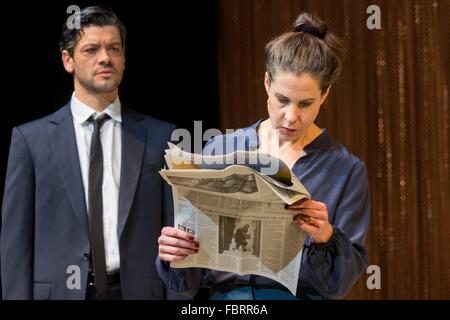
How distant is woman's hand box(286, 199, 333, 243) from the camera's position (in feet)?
5.83

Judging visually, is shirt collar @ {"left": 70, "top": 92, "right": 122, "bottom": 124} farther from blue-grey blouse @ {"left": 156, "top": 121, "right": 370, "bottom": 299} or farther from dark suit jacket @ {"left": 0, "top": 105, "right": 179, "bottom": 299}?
blue-grey blouse @ {"left": 156, "top": 121, "right": 370, "bottom": 299}

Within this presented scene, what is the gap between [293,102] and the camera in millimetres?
2074

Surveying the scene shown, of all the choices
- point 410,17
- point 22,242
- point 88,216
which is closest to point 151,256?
point 88,216

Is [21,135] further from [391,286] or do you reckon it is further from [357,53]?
[391,286]

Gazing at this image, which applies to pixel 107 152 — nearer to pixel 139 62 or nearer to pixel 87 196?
pixel 87 196

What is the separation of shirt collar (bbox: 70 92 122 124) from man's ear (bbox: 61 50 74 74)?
0.08 metres

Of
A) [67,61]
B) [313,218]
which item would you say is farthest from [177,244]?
[67,61]

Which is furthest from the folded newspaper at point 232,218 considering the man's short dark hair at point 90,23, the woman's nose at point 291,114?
the man's short dark hair at point 90,23

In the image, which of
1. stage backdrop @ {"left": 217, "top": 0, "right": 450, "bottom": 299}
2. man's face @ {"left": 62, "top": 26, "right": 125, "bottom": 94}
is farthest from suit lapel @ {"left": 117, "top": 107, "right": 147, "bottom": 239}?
stage backdrop @ {"left": 217, "top": 0, "right": 450, "bottom": 299}

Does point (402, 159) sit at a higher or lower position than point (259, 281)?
higher

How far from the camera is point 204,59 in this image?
2740 mm

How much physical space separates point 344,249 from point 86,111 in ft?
3.24

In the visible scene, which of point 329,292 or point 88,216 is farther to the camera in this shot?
point 88,216
